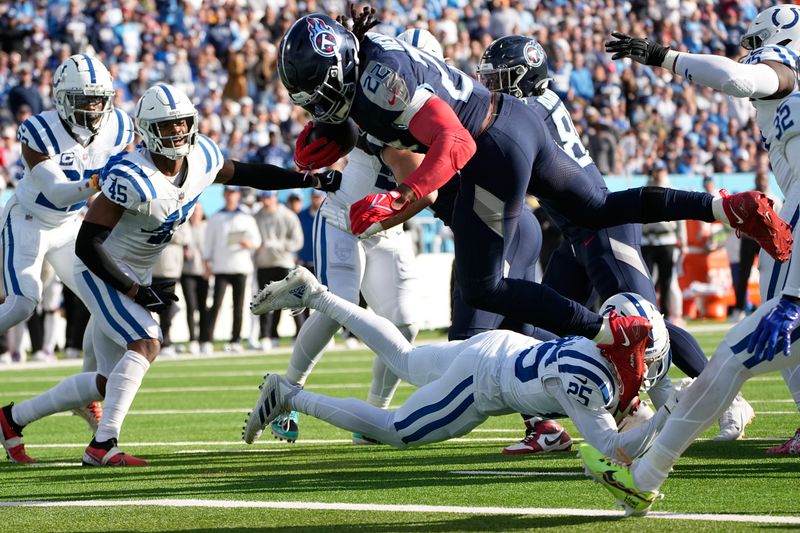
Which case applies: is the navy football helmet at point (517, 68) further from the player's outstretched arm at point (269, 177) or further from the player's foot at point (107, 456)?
the player's foot at point (107, 456)

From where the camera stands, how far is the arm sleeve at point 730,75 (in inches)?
206

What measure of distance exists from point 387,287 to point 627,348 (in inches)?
98.7

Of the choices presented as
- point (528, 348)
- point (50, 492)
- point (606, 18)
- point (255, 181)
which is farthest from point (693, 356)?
point (606, 18)

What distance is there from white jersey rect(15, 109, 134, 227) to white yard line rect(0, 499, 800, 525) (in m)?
2.66

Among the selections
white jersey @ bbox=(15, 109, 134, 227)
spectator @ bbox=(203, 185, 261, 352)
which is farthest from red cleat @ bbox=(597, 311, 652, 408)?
spectator @ bbox=(203, 185, 261, 352)

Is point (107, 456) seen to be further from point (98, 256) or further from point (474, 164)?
point (474, 164)

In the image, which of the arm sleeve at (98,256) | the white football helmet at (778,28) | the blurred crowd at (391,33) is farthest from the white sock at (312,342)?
the blurred crowd at (391,33)

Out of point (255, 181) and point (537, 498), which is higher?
point (255, 181)

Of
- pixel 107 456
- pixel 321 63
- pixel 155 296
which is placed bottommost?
pixel 107 456

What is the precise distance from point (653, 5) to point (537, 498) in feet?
70.1

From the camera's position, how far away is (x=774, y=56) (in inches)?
216

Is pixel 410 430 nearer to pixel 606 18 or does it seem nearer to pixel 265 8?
pixel 265 8

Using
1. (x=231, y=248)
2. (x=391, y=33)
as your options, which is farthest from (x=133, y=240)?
(x=391, y=33)

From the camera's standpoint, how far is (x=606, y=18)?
24125 mm
